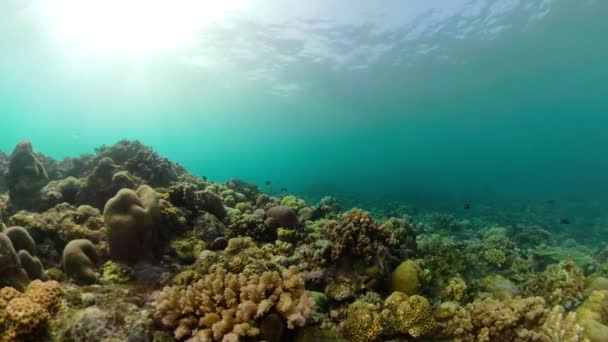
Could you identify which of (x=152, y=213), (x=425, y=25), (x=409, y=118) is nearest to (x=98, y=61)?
(x=425, y=25)

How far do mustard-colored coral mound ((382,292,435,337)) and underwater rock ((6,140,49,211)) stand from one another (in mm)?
9931

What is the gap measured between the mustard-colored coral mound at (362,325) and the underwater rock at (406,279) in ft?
4.55

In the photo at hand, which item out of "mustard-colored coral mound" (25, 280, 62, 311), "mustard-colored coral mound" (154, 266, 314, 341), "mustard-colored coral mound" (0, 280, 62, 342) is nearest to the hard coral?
"mustard-colored coral mound" (25, 280, 62, 311)

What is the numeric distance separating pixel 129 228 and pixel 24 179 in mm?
5731

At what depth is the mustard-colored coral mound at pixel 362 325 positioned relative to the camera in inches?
198

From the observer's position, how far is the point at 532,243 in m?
14.9

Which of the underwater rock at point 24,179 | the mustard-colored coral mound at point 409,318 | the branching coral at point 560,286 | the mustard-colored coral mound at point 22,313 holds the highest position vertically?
the underwater rock at point 24,179

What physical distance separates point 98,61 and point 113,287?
6196 cm

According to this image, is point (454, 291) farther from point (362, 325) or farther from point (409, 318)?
point (362, 325)

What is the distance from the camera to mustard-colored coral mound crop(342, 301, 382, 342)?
16.5 ft

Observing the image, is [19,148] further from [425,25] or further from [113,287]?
[425,25]

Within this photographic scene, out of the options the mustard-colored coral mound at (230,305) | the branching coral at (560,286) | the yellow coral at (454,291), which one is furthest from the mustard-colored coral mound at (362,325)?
the branching coral at (560,286)

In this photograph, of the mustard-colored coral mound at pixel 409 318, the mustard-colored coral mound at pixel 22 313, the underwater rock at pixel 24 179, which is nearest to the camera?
the mustard-colored coral mound at pixel 22 313

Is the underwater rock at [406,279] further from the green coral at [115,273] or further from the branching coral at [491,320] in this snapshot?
the green coral at [115,273]
